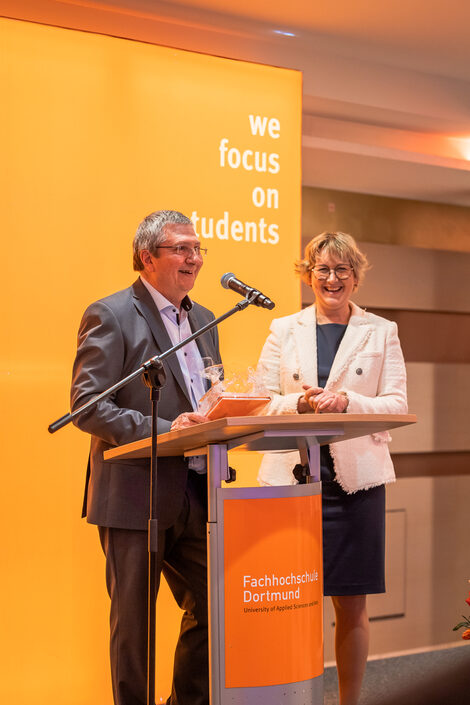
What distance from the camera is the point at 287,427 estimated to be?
6.40 feet

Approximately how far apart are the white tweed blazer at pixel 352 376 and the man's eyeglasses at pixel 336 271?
7.1 inches

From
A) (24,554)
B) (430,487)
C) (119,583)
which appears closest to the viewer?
(119,583)

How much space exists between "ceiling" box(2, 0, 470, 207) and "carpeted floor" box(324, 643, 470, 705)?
10.2 ft

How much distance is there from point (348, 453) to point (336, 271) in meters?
0.77

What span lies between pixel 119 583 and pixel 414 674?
8.34ft

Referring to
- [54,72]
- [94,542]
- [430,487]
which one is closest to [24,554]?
[94,542]

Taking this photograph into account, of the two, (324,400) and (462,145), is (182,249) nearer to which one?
(324,400)

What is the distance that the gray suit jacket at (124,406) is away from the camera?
279cm

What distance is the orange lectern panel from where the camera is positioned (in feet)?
6.85

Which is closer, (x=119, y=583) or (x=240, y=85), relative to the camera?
(x=119, y=583)

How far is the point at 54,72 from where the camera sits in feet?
13.1

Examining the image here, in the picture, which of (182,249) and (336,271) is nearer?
(182,249)

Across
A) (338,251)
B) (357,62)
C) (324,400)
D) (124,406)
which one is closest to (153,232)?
(124,406)

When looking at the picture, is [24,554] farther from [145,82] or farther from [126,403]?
[145,82]
